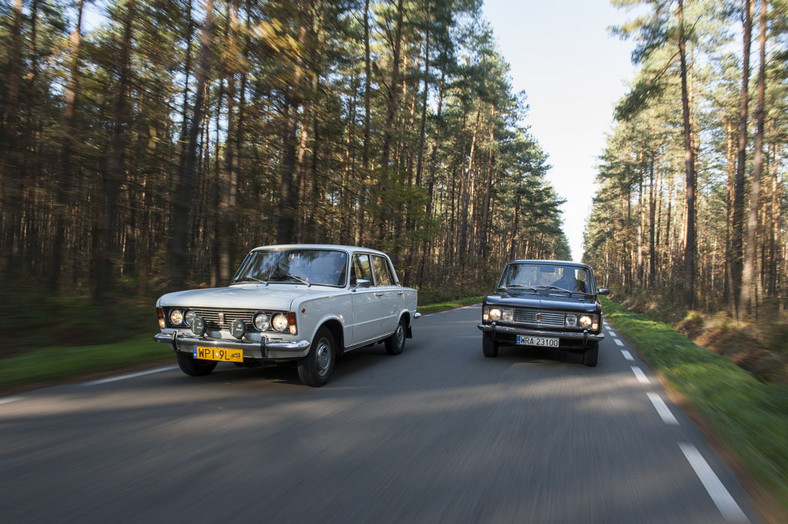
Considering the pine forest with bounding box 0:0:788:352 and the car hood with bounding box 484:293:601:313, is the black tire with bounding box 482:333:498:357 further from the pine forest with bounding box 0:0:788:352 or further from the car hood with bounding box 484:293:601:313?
the pine forest with bounding box 0:0:788:352

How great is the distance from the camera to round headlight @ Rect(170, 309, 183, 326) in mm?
5969

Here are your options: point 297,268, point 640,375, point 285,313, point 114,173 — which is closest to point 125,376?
point 285,313

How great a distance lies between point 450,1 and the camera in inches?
879

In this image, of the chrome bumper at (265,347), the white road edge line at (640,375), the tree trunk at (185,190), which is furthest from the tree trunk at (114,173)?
the white road edge line at (640,375)

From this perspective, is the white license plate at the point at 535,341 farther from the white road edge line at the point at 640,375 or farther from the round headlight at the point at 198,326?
the round headlight at the point at 198,326

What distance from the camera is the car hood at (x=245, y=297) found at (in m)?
5.62

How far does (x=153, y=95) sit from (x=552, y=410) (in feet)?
37.0

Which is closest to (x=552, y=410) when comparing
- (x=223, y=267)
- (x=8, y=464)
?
(x=8, y=464)

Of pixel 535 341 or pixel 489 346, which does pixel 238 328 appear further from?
pixel 535 341

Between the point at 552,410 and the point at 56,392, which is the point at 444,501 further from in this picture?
the point at 56,392

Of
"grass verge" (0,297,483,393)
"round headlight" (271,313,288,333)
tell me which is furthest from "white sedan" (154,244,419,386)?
"grass verge" (0,297,483,393)

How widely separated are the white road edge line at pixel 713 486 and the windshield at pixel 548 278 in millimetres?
5106

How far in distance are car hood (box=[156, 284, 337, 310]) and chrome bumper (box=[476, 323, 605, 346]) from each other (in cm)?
325

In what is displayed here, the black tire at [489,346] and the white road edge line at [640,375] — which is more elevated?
the black tire at [489,346]
